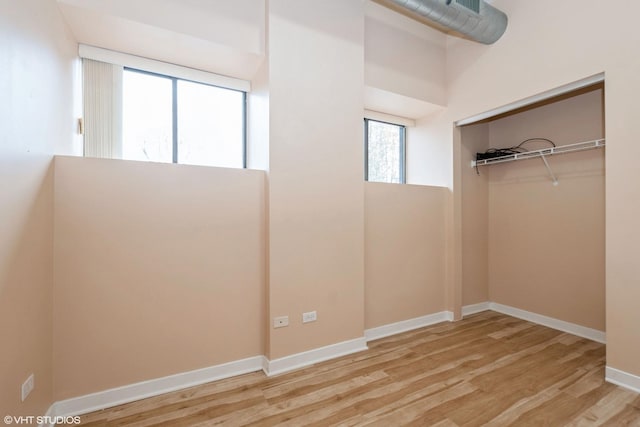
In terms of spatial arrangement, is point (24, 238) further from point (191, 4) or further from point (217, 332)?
point (191, 4)

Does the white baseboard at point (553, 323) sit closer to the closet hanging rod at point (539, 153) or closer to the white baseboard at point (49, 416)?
the closet hanging rod at point (539, 153)

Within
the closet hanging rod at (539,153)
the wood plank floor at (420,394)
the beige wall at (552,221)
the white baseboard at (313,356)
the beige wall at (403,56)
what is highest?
the beige wall at (403,56)

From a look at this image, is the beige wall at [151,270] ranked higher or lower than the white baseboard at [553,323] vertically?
higher

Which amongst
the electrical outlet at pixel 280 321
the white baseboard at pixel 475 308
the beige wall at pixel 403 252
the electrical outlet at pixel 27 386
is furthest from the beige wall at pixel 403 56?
the electrical outlet at pixel 27 386

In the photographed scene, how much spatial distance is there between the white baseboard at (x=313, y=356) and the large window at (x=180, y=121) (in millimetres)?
2066

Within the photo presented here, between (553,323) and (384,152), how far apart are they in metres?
3.07

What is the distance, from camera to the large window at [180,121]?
9.21 feet

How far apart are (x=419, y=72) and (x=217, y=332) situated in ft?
12.4

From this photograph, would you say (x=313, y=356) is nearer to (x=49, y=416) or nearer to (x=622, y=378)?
(x=49, y=416)

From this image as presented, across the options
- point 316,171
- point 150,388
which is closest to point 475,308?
point 316,171

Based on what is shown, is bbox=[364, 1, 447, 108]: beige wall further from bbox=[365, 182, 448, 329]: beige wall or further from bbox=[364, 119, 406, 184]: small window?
bbox=[365, 182, 448, 329]: beige wall

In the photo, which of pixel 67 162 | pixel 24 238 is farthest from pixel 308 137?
pixel 24 238

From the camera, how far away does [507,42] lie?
3.25 metres

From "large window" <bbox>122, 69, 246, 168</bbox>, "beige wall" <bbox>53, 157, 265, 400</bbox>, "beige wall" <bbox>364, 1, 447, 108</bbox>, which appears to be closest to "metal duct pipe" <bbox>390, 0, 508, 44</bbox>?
"beige wall" <bbox>364, 1, 447, 108</bbox>
